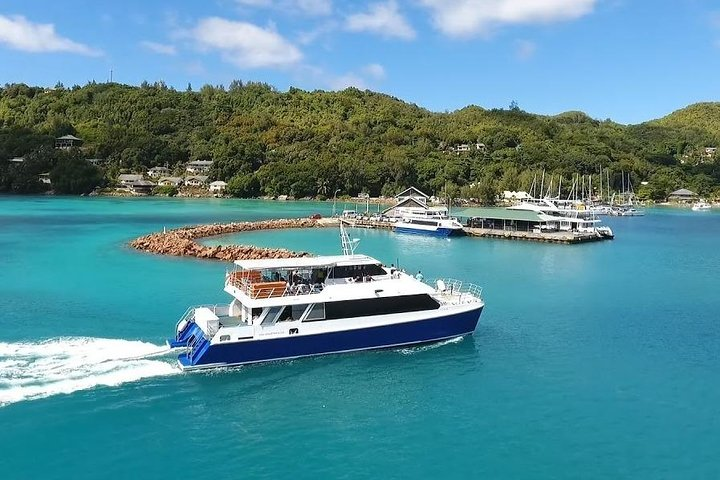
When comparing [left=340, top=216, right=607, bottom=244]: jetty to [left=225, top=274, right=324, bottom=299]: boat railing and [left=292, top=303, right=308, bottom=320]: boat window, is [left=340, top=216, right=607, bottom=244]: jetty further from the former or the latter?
[left=292, top=303, right=308, bottom=320]: boat window

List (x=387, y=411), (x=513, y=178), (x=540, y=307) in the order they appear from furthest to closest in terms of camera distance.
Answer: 1. (x=513, y=178)
2. (x=540, y=307)
3. (x=387, y=411)

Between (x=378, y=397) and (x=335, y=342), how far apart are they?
11.1 ft

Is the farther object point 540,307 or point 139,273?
point 139,273

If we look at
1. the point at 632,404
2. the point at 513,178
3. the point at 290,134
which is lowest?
the point at 632,404

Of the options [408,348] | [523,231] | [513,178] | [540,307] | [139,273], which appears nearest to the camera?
[408,348]

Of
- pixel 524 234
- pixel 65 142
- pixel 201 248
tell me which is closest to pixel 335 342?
pixel 201 248

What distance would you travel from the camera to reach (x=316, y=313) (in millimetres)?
20969

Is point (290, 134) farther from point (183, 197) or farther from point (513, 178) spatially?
point (513, 178)

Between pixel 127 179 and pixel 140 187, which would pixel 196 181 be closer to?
pixel 140 187

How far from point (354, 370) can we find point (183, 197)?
379 ft

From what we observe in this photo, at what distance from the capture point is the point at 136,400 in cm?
1723

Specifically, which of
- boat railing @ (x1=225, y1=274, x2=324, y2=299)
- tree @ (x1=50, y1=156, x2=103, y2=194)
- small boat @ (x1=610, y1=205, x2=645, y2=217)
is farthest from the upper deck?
tree @ (x1=50, y1=156, x2=103, y2=194)

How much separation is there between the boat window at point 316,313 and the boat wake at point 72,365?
4619mm

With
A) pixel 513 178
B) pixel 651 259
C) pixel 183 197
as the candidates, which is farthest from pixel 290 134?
pixel 651 259
